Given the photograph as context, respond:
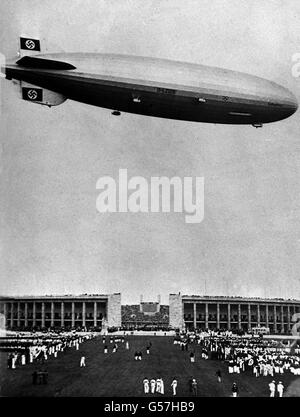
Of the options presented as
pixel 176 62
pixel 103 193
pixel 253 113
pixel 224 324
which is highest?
pixel 176 62

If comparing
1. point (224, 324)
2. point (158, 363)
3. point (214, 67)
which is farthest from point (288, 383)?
point (224, 324)

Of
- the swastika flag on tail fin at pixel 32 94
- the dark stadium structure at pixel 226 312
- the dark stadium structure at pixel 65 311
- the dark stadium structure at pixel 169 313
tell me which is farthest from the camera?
the dark stadium structure at pixel 226 312

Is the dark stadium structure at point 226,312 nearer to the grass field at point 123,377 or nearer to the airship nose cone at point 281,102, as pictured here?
the grass field at point 123,377

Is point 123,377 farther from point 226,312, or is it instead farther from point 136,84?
point 226,312

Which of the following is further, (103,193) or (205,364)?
(205,364)

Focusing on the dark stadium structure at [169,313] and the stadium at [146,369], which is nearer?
the stadium at [146,369]

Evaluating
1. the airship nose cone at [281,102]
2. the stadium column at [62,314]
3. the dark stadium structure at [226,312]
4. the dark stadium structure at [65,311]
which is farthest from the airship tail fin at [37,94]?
the dark stadium structure at [226,312]

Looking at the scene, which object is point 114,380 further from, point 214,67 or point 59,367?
→ point 214,67


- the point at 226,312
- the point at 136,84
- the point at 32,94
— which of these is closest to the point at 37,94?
the point at 32,94
